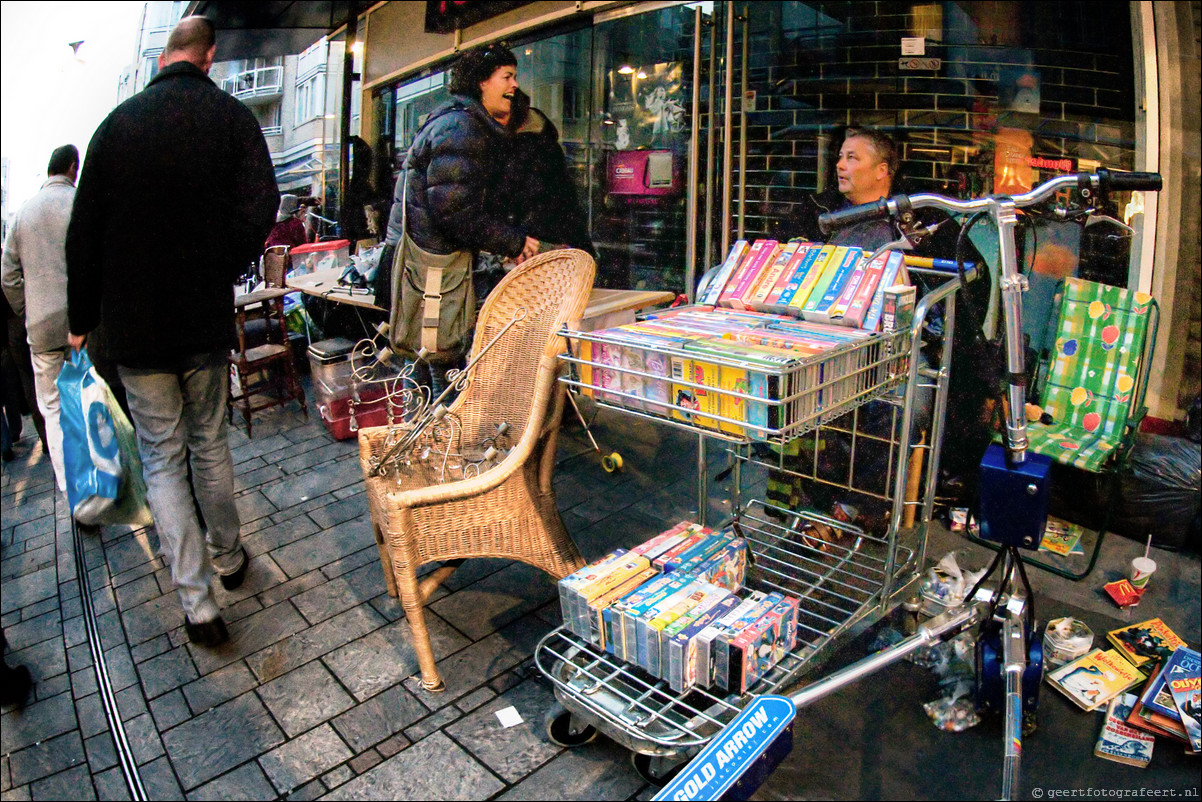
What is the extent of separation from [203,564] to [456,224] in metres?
2.05

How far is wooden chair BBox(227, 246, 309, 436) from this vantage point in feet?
14.7

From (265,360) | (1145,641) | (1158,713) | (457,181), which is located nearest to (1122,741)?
(1158,713)

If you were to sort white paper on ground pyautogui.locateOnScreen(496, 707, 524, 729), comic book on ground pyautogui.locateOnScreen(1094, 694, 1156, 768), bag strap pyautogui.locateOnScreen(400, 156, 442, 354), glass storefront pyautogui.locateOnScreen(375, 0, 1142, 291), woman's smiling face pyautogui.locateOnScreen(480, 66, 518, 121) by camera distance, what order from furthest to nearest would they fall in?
woman's smiling face pyautogui.locateOnScreen(480, 66, 518, 121) < bag strap pyautogui.locateOnScreen(400, 156, 442, 354) < glass storefront pyautogui.locateOnScreen(375, 0, 1142, 291) < white paper on ground pyautogui.locateOnScreen(496, 707, 524, 729) < comic book on ground pyautogui.locateOnScreen(1094, 694, 1156, 768)

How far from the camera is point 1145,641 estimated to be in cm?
288

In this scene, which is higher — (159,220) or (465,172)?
(465,172)

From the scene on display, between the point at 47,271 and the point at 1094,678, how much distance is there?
15.1 ft

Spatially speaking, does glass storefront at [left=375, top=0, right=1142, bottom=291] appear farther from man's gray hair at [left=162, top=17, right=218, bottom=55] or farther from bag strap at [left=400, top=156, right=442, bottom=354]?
man's gray hair at [left=162, top=17, right=218, bottom=55]

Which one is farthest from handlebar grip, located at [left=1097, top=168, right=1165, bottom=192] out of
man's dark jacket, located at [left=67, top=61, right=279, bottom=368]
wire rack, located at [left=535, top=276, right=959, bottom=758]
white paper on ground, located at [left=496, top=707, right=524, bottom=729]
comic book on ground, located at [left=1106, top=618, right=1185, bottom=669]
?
man's dark jacket, located at [left=67, top=61, right=279, bottom=368]

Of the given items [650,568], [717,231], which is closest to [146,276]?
[650,568]

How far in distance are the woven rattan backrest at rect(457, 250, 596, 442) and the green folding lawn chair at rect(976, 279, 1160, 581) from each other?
6.90 feet

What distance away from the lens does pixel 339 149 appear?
431 centimetres

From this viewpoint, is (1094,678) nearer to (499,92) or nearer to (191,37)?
(499,92)

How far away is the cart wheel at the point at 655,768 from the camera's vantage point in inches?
93.1

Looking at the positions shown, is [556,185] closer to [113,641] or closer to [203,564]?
[203,564]
